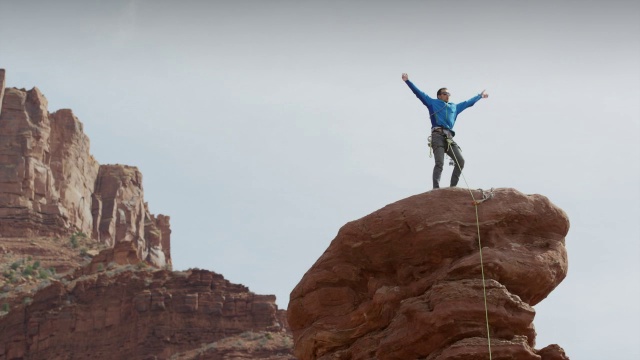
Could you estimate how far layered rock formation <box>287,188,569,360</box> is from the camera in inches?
630

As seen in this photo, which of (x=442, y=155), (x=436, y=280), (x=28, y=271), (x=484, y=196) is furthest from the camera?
(x=28, y=271)

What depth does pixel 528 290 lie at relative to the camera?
55.6 ft

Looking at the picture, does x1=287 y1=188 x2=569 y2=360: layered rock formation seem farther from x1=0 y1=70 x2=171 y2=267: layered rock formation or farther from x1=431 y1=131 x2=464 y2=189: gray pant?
x1=0 y1=70 x2=171 y2=267: layered rock formation

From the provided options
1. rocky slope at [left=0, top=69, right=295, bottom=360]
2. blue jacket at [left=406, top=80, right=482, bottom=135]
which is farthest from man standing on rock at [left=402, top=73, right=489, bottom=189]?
rocky slope at [left=0, top=69, right=295, bottom=360]

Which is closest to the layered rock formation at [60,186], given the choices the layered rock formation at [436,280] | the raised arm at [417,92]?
the layered rock formation at [436,280]

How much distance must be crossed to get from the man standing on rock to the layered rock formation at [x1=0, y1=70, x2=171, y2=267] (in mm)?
85969

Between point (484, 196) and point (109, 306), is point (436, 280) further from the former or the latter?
point (109, 306)

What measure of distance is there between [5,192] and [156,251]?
23.5 meters

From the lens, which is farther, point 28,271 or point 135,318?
point 28,271

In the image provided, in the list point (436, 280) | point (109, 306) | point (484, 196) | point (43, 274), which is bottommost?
point (436, 280)

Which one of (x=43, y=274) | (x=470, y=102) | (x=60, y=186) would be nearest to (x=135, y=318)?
(x=43, y=274)

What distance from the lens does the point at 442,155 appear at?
61.0 ft

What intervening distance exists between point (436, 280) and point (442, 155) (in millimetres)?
2651

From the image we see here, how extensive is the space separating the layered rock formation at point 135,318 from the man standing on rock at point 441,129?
5280 cm
